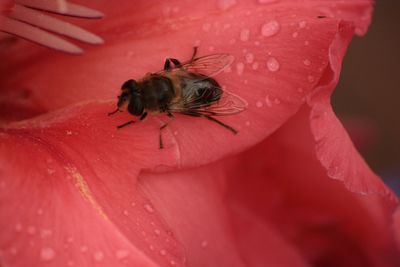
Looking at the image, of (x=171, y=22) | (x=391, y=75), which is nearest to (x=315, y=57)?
(x=171, y=22)

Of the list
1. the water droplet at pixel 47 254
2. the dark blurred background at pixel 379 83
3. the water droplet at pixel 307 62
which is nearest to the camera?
the water droplet at pixel 47 254

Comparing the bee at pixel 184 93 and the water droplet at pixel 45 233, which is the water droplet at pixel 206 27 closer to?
the bee at pixel 184 93

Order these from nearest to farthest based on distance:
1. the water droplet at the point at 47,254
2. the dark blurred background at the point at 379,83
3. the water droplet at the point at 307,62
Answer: the water droplet at the point at 47,254 → the water droplet at the point at 307,62 → the dark blurred background at the point at 379,83

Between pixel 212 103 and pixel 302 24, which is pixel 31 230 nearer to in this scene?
pixel 212 103

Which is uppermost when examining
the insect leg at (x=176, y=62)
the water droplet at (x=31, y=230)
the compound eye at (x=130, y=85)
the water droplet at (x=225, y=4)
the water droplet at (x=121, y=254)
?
the water droplet at (x=225, y=4)

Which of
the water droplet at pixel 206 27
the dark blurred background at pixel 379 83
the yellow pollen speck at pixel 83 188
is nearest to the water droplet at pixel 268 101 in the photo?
the water droplet at pixel 206 27

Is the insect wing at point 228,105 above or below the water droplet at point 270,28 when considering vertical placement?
below

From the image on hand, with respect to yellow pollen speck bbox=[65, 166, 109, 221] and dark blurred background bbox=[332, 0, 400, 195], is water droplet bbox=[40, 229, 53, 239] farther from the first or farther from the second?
Answer: dark blurred background bbox=[332, 0, 400, 195]

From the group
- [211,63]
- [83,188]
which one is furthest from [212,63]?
[83,188]
